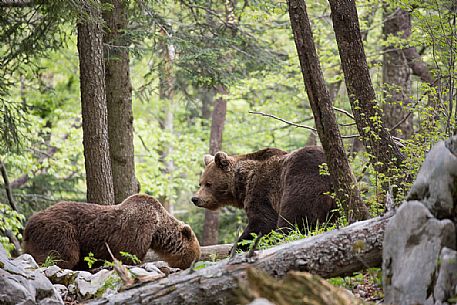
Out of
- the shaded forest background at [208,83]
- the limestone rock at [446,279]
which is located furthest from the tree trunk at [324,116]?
the limestone rock at [446,279]

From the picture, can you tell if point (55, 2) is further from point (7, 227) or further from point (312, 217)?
point (7, 227)

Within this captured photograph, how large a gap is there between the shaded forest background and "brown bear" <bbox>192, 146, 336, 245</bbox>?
58 cm

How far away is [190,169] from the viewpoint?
2561cm

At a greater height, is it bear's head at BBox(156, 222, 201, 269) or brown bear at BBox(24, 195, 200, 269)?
brown bear at BBox(24, 195, 200, 269)

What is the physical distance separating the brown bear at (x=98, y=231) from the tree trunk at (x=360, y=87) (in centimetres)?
279

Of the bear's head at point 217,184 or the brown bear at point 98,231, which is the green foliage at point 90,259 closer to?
the brown bear at point 98,231

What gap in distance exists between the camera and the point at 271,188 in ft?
31.3

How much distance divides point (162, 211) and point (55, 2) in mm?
3487

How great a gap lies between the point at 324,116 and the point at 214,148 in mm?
15957

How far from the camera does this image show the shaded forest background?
854cm

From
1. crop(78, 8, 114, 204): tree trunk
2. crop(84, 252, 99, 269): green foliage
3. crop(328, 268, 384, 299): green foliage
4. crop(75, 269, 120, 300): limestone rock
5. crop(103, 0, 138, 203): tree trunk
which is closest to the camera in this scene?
crop(328, 268, 384, 299): green foliage

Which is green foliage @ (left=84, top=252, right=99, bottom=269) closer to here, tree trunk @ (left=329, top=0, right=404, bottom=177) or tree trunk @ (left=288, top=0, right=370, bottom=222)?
tree trunk @ (left=288, top=0, right=370, bottom=222)

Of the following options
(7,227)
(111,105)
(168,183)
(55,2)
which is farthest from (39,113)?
(55,2)

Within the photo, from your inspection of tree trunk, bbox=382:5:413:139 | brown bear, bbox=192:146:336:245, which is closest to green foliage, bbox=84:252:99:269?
brown bear, bbox=192:146:336:245
